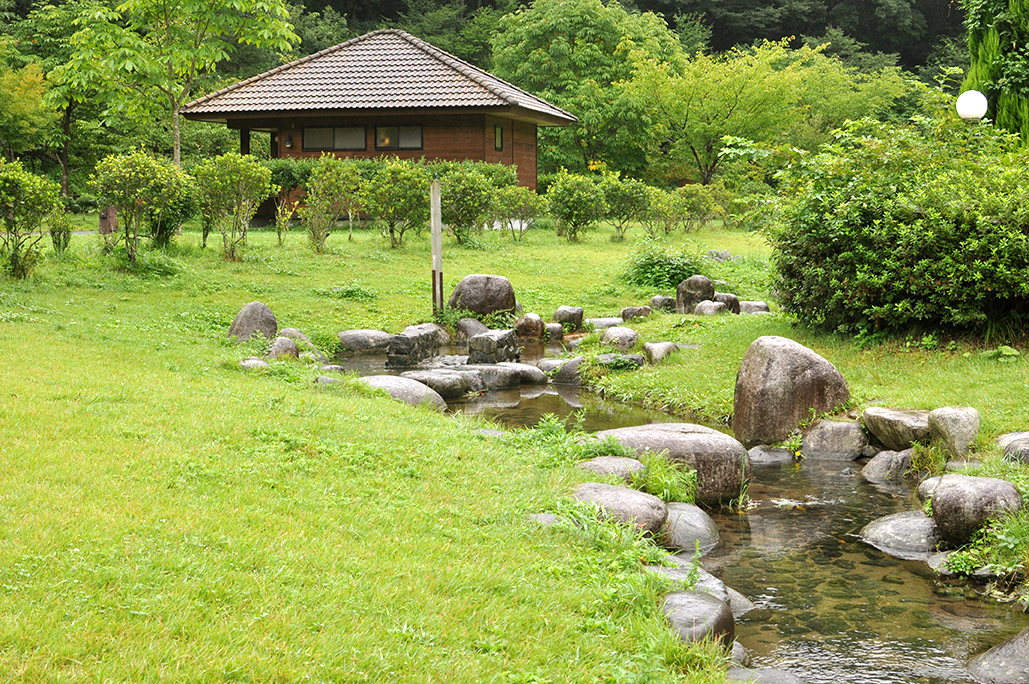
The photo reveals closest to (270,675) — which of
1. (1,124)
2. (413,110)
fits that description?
(413,110)

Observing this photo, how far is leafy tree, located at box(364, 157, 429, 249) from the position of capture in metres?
18.9

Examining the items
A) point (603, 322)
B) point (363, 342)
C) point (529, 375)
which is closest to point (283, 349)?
point (363, 342)

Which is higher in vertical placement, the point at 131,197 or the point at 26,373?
the point at 131,197

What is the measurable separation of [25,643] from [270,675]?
2.92ft

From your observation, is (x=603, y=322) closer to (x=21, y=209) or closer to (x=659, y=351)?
(x=659, y=351)

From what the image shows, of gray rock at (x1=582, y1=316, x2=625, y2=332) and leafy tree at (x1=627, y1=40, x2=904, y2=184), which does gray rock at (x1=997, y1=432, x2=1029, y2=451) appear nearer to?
gray rock at (x1=582, y1=316, x2=625, y2=332)

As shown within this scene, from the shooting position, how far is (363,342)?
13336 millimetres

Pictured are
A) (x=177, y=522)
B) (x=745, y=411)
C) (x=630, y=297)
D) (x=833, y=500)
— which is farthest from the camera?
(x=630, y=297)

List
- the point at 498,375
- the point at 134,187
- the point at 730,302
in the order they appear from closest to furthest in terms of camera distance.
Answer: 1. the point at 498,375
2. the point at 134,187
3. the point at 730,302

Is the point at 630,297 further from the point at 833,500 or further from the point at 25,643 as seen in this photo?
the point at 25,643

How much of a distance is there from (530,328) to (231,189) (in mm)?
6237

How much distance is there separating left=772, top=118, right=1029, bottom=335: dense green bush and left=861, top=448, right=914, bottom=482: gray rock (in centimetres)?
240

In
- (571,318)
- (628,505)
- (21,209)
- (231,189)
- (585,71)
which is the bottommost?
(628,505)

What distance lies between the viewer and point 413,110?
27.0 metres
